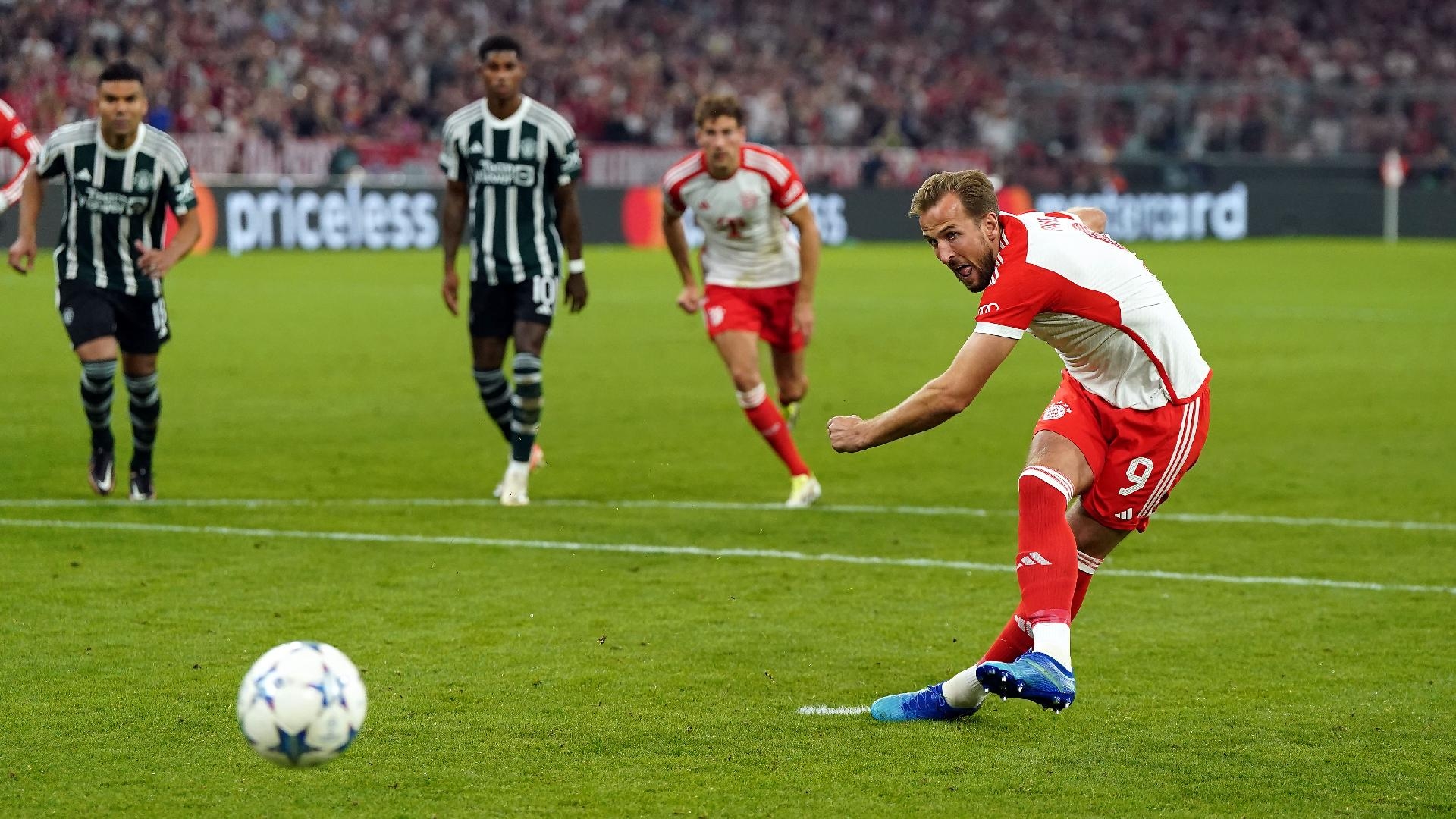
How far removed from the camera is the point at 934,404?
4.91 meters

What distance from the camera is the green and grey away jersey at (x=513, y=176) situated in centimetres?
953

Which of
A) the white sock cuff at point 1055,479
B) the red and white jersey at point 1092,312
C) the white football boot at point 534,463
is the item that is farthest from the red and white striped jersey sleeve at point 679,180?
the white sock cuff at point 1055,479

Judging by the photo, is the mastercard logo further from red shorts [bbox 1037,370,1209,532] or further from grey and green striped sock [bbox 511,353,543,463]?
red shorts [bbox 1037,370,1209,532]

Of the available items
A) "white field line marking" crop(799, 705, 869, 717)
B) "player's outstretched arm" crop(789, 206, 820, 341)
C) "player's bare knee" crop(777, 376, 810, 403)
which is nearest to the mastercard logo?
"player's bare knee" crop(777, 376, 810, 403)

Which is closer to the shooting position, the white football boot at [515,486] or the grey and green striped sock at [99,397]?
the grey and green striped sock at [99,397]

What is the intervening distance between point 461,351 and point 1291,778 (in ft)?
41.8

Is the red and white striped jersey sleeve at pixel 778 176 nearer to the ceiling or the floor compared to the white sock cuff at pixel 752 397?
nearer to the ceiling

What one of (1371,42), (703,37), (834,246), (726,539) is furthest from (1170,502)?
(1371,42)

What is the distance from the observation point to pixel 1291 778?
16.0 feet

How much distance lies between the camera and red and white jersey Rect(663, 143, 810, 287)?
986cm

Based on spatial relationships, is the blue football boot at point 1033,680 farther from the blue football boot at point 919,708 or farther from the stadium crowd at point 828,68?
the stadium crowd at point 828,68

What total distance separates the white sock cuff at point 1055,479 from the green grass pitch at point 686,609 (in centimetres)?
72

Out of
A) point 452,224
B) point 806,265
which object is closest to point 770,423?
point 806,265

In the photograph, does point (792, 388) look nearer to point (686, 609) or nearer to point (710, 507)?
point (710, 507)
